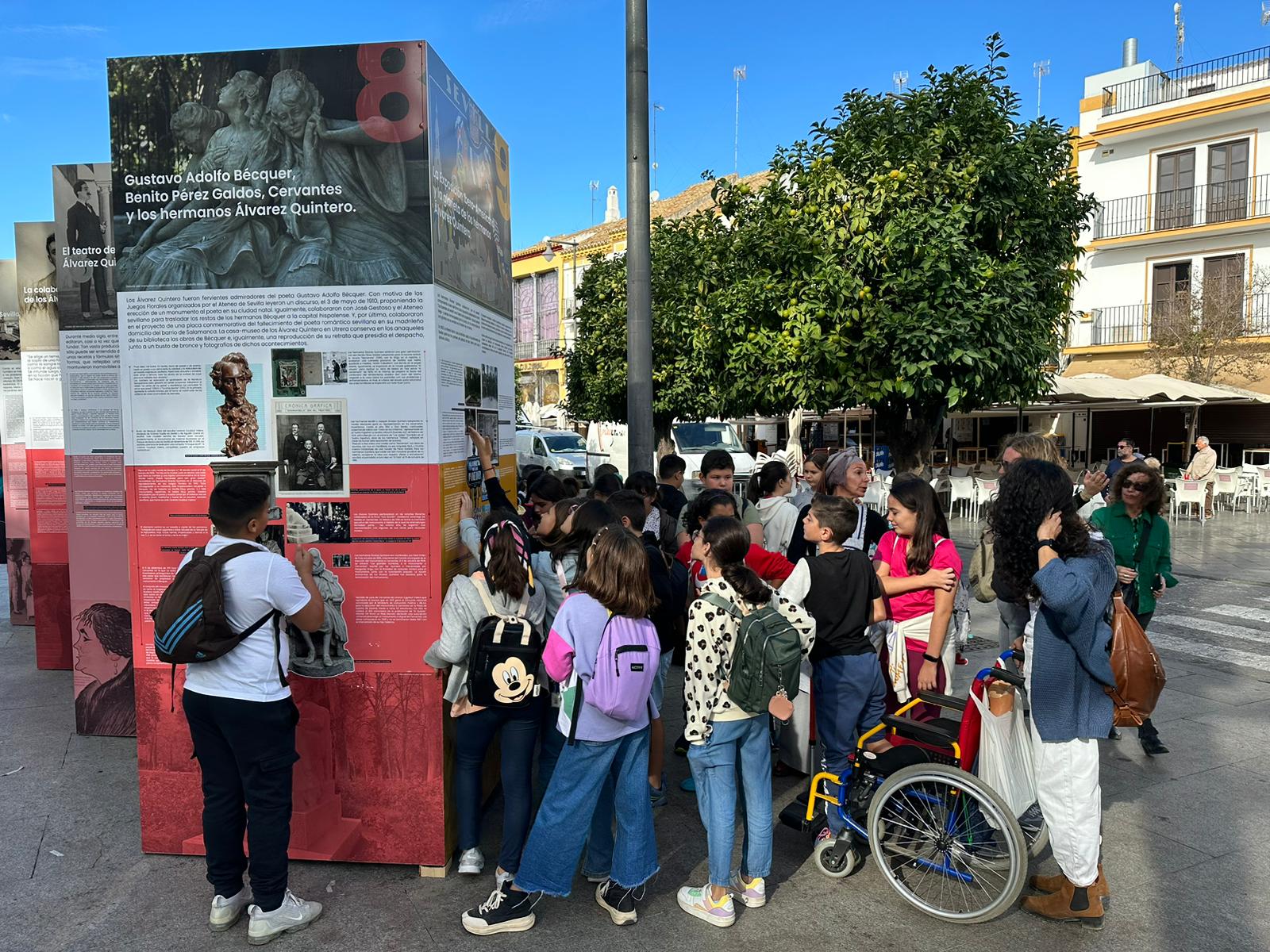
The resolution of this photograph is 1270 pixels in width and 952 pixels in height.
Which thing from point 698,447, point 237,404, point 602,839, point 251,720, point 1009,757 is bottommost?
point 602,839

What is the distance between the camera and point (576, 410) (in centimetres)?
2194

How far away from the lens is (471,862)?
3.66 meters

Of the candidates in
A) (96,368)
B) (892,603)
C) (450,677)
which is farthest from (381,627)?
(96,368)

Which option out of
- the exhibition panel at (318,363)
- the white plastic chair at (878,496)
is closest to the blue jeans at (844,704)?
the exhibition panel at (318,363)

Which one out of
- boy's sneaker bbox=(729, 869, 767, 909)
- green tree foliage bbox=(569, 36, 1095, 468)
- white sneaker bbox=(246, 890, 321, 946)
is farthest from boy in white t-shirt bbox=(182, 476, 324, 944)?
green tree foliage bbox=(569, 36, 1095, 468)

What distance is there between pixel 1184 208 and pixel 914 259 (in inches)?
875

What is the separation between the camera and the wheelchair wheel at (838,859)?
12.1 feet

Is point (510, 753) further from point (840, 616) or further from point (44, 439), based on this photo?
point (44, 439)

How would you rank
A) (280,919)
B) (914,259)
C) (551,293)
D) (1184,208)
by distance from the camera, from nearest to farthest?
(280,919)
(914,259)
(1184,208)
(551,293)

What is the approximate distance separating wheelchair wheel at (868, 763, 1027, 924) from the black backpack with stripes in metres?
2.54

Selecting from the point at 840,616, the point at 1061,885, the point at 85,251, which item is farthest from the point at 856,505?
the point at 85,251

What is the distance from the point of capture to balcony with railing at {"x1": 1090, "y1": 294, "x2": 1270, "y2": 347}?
23094 mm

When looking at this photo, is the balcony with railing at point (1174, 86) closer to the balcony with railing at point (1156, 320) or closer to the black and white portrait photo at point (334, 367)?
the balcony with railing at point (1156, 320)

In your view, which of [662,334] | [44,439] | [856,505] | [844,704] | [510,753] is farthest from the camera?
[662,334]
